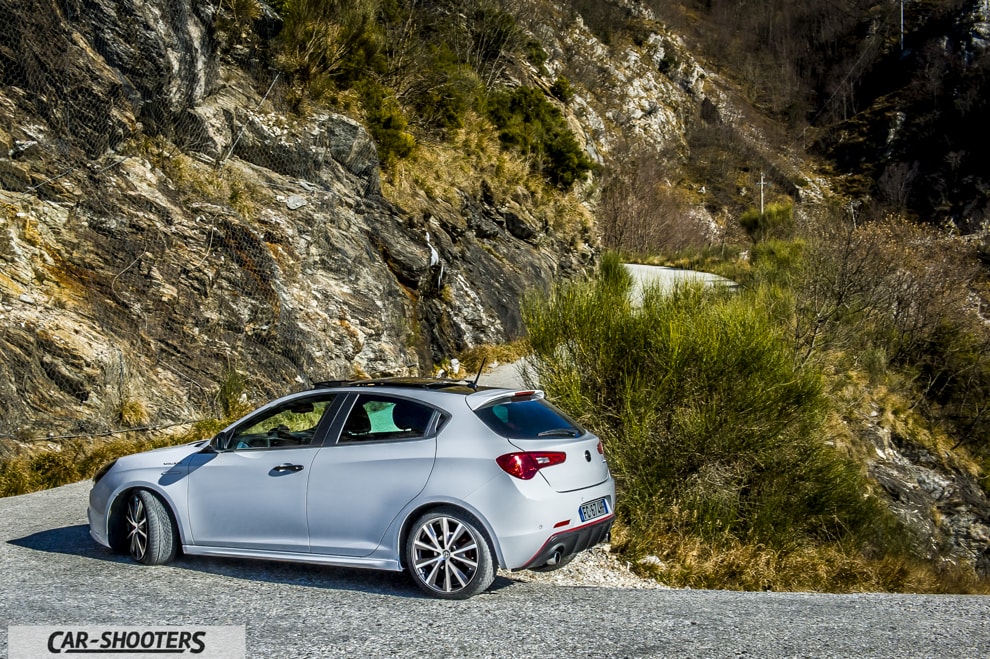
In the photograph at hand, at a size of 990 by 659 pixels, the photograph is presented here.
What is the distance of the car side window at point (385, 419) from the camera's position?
5.86 metres

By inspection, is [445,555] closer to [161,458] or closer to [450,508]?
[450,508]

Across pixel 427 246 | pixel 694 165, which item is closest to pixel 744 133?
pixel 694 165

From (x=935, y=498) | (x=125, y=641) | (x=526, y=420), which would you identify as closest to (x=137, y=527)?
(x=125, y=641)

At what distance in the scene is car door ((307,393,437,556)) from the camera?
18.5ft

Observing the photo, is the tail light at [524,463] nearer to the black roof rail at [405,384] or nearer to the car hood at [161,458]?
the black roof rail at [405,384]

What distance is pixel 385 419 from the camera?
238 inches

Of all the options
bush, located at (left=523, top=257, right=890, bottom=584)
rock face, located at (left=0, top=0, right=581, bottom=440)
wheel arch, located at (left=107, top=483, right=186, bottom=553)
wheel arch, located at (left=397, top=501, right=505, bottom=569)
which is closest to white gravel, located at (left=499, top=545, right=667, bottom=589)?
bush, located at (left=523, top=257, right=890, bottom=584)

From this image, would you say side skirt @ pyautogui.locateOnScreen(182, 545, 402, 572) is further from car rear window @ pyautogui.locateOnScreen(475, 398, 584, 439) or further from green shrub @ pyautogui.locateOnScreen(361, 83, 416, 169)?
green shrub @ pyautogui.locateOnScreen(361, 83, 416, 169)

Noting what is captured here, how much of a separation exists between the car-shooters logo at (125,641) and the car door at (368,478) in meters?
1.06

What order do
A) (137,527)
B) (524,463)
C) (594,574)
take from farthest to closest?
(594,574) < (137,527) < (524,463)

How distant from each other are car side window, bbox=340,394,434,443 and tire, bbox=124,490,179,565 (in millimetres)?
1619

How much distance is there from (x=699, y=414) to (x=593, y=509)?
4101 mm

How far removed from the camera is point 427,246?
19859mm

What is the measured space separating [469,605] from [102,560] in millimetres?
3181
